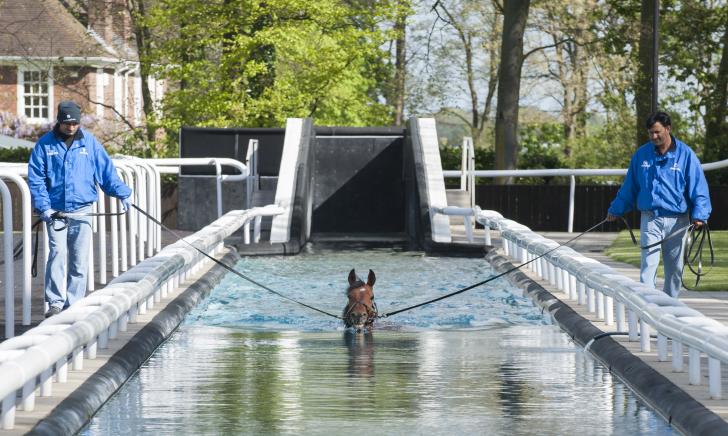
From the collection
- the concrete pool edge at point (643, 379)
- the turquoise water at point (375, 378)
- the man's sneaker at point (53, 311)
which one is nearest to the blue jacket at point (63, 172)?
the man's sneaker at point (53, 311)

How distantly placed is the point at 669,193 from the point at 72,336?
5918mm

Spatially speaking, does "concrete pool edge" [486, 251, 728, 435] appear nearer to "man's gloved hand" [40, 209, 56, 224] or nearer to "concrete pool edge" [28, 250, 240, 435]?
"concrete pool edge" [28, 250, 240, 435]

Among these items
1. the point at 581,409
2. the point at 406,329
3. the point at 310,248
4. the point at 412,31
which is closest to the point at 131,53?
the point at 412,31

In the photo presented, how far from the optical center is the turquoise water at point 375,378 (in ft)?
27.1

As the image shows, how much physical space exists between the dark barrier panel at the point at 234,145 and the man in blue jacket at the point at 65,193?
18.2 metres

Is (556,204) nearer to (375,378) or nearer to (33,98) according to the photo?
(375,378)

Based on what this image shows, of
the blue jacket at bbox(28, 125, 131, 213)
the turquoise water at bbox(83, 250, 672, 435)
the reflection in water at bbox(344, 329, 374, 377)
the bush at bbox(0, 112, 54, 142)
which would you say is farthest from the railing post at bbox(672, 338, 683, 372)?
the bush at bbox(0, 112, 54, 142)

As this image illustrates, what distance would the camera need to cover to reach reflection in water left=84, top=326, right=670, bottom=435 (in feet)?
27.0

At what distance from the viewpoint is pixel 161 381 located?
9.89 metres

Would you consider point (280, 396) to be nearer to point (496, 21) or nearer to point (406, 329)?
point (406, 329)

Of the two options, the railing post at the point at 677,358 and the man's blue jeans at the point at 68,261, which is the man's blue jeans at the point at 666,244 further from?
the man's blue jeans at the point at 68,261

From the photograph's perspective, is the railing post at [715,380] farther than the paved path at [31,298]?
No

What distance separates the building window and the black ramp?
30701mm

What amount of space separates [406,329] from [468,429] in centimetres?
509
